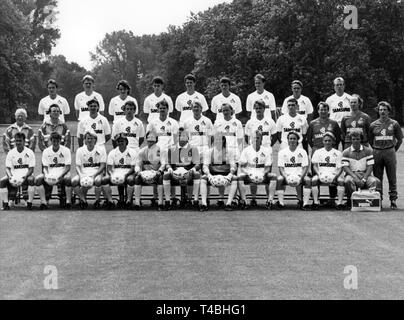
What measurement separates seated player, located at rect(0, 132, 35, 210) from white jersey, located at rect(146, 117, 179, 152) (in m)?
2.36

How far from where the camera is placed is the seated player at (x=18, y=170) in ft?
43.9

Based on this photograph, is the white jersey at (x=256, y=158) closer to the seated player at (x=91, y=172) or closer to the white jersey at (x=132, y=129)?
the white jersey at (x=132, y=129)

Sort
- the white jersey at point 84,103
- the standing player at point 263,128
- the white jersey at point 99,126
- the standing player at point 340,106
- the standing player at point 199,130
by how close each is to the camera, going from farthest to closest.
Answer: the white jersey at point 84,103, the standing player at point 340,106, the white jersey at point 99,126, the standing player at point 263,128, the standing player at point 199,130

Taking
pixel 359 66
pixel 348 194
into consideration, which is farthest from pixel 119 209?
pixel 359 66

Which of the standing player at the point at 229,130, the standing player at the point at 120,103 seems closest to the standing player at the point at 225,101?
the standing player at the point at 229,130

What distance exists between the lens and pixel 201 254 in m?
9.14

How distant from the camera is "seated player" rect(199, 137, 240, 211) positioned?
1326 centimetres

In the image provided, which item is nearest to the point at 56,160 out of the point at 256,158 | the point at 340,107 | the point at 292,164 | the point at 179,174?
the point at 179,174

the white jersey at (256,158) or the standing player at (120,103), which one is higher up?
the standing player at (120,103)

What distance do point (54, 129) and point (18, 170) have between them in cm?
145

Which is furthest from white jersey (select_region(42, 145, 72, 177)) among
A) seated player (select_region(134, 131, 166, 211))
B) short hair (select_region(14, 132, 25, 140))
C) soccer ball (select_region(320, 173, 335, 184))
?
soccer ball (select_region(320, 173, 335, 184))

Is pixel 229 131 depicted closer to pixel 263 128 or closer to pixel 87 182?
pixel 263 128

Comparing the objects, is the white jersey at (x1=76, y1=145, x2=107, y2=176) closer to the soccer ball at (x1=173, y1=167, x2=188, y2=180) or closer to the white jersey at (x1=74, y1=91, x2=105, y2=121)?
the soccer ball at (x1=173, y1=167, x2=188, y2=180)

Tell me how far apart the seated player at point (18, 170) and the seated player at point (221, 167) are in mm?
3222
